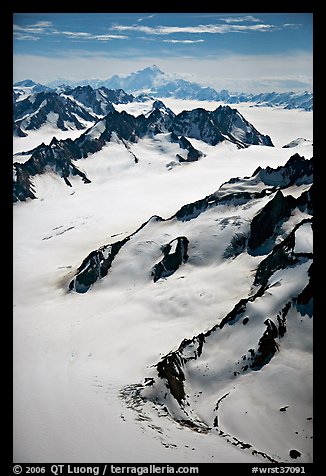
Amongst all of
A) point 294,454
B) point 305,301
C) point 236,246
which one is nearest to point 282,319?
point 305,301

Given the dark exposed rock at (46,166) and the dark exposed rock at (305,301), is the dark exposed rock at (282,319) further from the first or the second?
the dark exposed rock at (46,166)

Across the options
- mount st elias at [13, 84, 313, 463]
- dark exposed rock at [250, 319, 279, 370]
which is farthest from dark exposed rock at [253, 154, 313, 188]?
dark exposed rock at [250, 319, 279, 370]

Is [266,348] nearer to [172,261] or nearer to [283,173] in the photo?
[172,261]

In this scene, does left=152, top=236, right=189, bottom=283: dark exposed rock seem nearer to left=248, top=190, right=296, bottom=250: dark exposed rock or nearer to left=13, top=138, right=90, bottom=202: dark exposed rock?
left=248, top=190, right=296, bottom=250: dark exposed rock

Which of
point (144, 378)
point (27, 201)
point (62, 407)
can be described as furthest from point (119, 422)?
point (27, 201)
